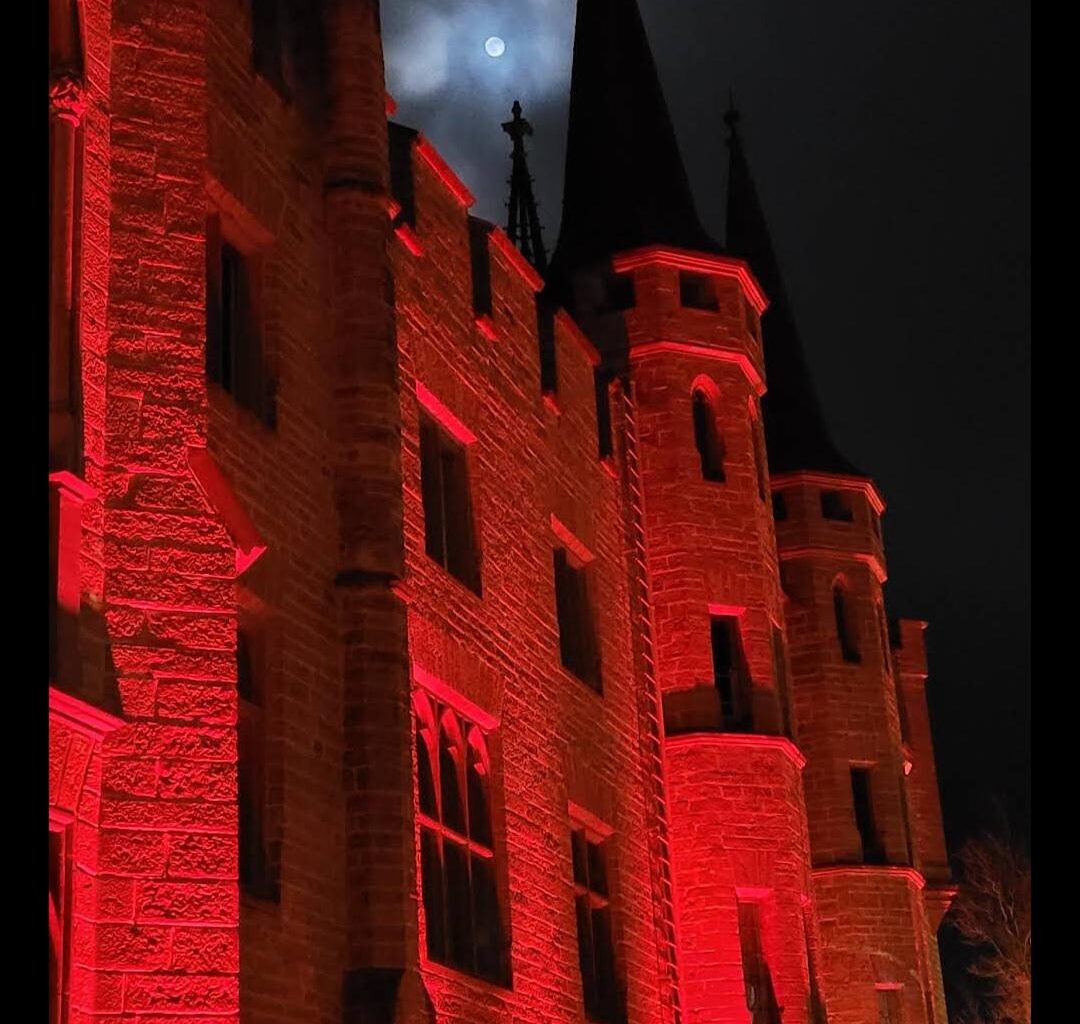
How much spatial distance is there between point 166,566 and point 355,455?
11.2ft

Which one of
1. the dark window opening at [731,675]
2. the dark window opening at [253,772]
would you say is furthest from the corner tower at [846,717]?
the dark window opening at [253,772]

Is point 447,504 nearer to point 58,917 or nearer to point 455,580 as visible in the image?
point 455,580

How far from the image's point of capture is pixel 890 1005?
81.1 feet

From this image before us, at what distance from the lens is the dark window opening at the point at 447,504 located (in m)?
15.5

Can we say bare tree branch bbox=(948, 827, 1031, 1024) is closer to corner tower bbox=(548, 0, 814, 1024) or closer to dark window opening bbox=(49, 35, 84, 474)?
corner tower bbox=(548, 0, 814, 1024)

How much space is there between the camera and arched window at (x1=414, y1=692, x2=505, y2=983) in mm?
14188

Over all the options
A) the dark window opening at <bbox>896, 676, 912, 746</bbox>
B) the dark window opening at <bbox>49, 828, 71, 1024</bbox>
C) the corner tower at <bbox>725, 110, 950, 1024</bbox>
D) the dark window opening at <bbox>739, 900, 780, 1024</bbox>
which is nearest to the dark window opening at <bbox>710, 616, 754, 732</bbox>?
the dark window opening at <bbox>739, 900, 780, 1024</bbox>

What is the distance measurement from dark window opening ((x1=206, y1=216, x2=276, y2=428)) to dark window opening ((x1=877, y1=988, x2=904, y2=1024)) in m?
14.7

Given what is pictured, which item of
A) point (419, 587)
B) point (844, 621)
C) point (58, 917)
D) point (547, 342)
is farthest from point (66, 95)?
point (844, 621)

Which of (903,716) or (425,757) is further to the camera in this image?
(903,716)

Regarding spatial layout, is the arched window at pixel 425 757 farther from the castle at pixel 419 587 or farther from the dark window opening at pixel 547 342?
the dark window opening at pixel 547 342

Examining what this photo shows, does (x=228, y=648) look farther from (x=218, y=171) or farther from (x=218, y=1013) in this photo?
(x=218, y=171)

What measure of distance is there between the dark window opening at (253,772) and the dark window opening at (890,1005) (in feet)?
47.7

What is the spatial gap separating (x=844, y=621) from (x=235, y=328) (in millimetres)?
15428
